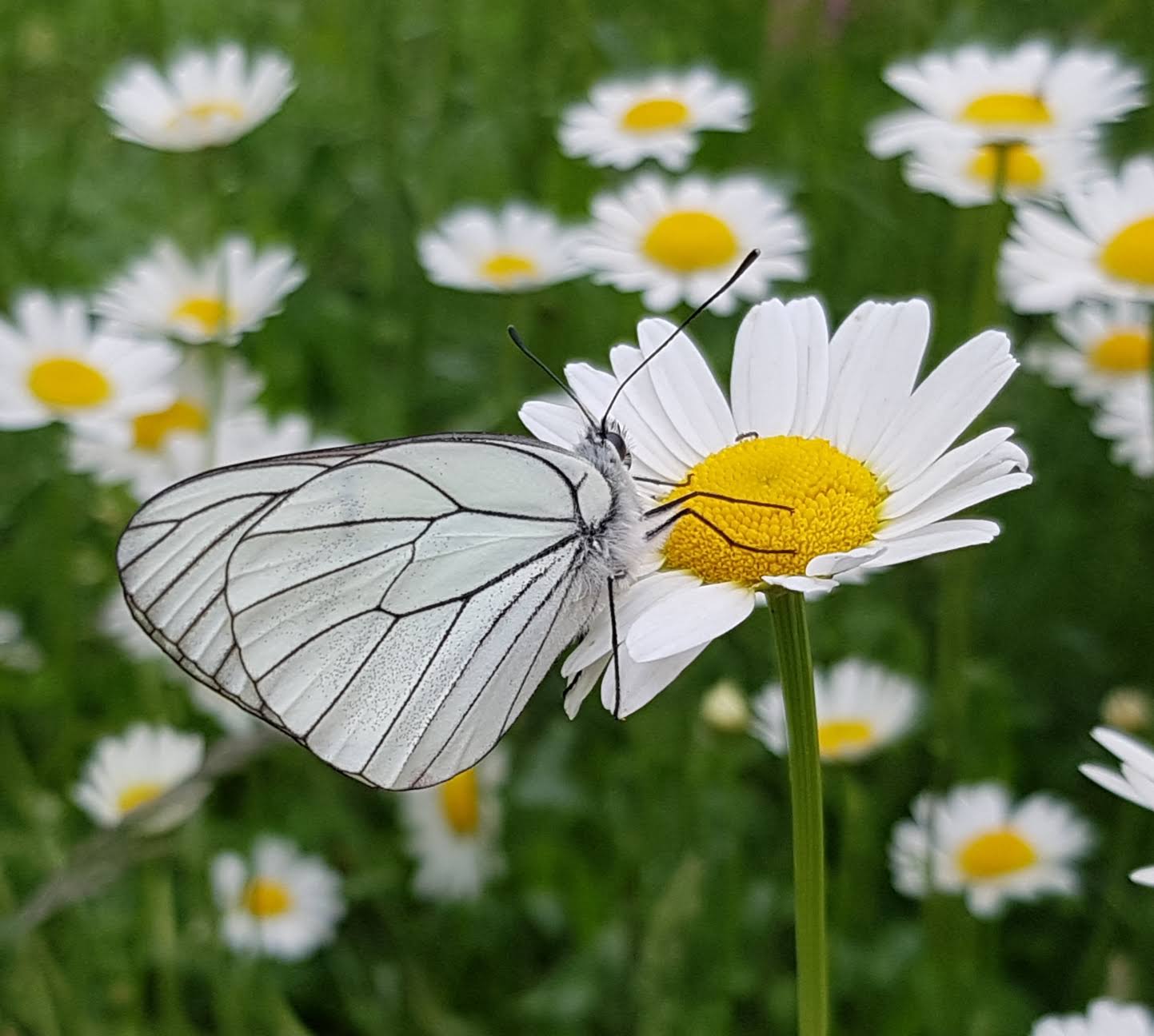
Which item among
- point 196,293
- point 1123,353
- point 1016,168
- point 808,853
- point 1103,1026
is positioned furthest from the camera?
point 196,293

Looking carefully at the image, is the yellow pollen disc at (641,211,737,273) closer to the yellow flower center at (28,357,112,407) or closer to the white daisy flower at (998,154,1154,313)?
the white daisy flower at (998,154,1154,313)

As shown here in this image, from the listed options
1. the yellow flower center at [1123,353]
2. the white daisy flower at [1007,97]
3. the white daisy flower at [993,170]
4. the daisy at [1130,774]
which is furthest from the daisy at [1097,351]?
the daisy at [1130,774]

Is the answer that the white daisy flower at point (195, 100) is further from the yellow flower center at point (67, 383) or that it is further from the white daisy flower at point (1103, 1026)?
the white daisy flower at point (1103, 1026)

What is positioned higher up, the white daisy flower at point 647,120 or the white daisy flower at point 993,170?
the white daisy flower at point 993,170

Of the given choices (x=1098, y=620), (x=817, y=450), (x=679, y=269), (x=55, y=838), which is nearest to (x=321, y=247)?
(x=679, y=269)

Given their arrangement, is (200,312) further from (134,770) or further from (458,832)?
(458,832)

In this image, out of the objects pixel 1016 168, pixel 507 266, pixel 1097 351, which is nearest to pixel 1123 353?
pixel 1097 351
